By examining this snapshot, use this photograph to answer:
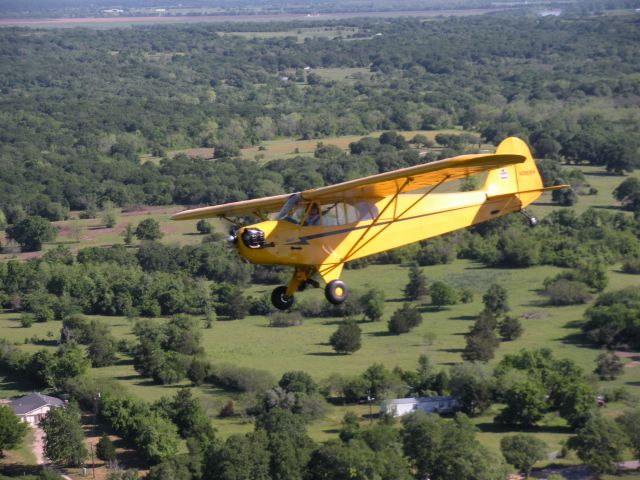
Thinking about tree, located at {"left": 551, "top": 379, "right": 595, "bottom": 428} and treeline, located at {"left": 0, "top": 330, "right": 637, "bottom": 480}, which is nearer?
treeline, located at {"left": 0, "top": 330, "right": 637, "bottom": 480}

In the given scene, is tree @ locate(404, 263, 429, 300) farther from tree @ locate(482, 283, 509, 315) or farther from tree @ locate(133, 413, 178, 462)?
tree @ locate(133, 413, 178, 462)

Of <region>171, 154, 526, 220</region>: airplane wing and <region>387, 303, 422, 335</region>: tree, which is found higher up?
<region>171, 154, 526, 220</region>: airplane wing

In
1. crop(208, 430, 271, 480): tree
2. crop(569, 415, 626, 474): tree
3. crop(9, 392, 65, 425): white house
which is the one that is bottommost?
crop(569, 415, 626, 474): tree

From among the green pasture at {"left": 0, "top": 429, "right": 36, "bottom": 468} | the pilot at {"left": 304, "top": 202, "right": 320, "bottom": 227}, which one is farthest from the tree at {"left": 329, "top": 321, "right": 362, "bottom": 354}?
the pilot at {"left": 304, "top": 202, "right": 320, "bottom": 227}

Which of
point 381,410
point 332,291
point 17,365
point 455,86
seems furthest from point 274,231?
point 455,86

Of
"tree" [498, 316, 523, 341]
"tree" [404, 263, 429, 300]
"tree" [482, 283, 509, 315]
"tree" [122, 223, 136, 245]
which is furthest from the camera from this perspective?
"tree" [122, 223, 136, 245]

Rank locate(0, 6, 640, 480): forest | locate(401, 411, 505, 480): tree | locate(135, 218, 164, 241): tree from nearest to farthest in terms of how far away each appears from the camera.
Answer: locate(401, 411, 505, 480): tree
locate(0, 6, 640, 480): forest
locate(135, 218, 164, 241): tree

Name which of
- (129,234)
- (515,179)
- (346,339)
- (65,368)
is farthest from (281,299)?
(129,234)

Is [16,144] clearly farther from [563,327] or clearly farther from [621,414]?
[621,414]
